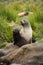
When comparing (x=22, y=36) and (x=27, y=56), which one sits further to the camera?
(x=22, y=36)

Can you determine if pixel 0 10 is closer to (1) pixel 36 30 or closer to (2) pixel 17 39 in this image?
(1) pixel 36 30

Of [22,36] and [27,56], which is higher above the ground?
[27,56]

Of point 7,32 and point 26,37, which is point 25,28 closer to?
point 26,37

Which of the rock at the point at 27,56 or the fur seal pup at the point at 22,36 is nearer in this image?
the rock at the point at 27,56

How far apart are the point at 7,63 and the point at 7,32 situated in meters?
4.84

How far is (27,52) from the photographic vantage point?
9.44 m

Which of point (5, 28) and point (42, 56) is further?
point (5, 28)

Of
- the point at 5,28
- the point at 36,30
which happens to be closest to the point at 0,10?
the point at 36,30

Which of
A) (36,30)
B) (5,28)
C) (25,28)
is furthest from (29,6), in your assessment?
(25,28)

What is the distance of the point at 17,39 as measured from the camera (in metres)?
11.7

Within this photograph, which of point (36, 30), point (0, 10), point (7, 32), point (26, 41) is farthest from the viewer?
point (0, 10)

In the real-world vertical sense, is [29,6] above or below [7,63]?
below

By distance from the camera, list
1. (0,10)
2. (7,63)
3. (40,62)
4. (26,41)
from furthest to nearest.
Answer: (0,10), (26,41), (7,63), (40,62)

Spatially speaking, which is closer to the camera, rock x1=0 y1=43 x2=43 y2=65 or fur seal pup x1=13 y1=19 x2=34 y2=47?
rock x1=0 y1=43 x2=43 y2=65
